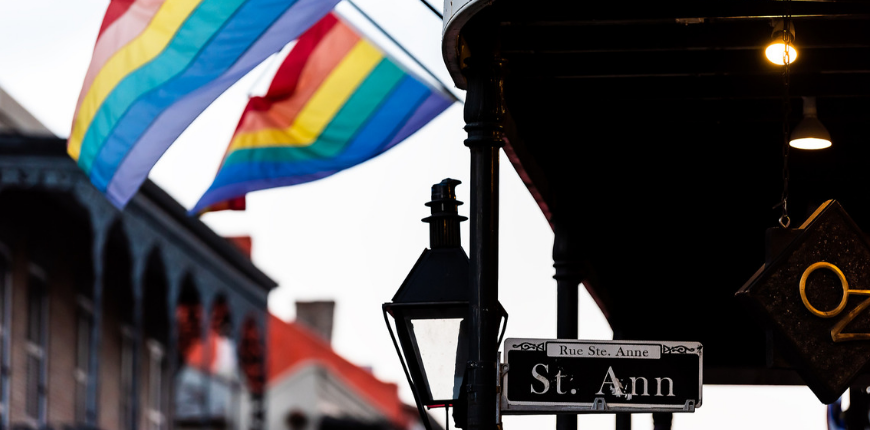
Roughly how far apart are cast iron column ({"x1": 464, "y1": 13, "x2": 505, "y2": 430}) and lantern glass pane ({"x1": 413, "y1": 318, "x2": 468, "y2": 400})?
87 millimetres

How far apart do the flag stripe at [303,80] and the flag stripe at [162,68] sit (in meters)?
2.55

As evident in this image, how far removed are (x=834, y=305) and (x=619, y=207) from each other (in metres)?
4.09

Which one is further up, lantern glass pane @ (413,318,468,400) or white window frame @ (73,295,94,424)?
white window frame @ (73,295,94,424)

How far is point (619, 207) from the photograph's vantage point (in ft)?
30.9

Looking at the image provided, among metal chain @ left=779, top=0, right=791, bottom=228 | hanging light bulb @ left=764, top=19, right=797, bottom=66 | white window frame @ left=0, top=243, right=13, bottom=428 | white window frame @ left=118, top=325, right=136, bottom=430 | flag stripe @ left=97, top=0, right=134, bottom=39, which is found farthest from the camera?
white window frame @ left=118, top=325, right=136, bottom=430

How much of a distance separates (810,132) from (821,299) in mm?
2449

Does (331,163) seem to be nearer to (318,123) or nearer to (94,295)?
(318,123)

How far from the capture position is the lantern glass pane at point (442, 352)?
5805mm

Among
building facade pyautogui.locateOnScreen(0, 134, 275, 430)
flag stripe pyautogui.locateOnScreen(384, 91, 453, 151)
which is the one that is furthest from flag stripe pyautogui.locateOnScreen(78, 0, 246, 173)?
building facade pyautogui.locateOnScreen(0, 134, 275, 430)

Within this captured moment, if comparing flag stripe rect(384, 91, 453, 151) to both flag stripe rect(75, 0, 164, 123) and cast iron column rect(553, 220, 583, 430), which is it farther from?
cast iron column rect(553, 220, 583, 430)

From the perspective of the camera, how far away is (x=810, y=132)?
300 inches

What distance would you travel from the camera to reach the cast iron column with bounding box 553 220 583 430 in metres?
8.94

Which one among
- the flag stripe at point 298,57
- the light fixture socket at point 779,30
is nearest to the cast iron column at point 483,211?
the light fixture socket at point 779,30

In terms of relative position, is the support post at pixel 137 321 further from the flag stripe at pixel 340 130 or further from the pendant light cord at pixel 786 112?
the pendant light cord at pixel 786 112
